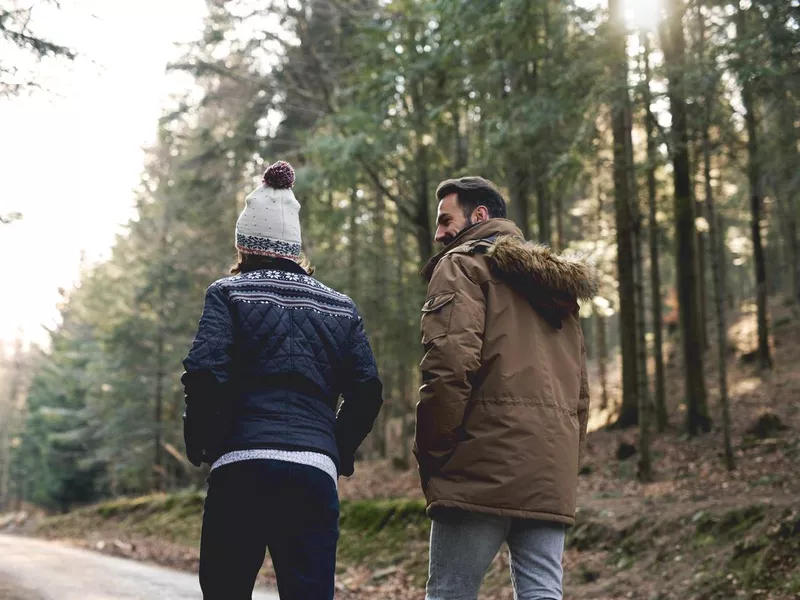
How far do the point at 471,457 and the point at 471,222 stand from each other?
1015 mm

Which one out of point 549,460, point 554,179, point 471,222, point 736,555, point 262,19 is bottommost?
point 736,555

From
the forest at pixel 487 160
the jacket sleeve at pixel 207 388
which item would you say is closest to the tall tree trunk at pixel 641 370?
the forest at pixel 487 160

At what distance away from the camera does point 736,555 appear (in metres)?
7.71

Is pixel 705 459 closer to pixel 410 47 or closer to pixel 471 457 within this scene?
pixel 410 47

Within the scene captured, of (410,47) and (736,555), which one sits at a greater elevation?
(410,47)

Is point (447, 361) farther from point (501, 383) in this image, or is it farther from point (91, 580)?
point (91, 580)

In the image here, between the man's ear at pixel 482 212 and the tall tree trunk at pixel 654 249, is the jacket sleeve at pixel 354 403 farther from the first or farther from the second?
the tall tree trunk at pixel 654 249

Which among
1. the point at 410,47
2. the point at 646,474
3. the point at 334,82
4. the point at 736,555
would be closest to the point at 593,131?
the point at 410,47

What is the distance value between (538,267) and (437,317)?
455mm

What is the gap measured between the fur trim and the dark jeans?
3.59 ft

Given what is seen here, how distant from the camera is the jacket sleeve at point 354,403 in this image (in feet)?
11.2

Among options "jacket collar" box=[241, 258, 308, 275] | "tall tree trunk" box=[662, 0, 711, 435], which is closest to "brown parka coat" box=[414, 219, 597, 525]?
"jacket collar" box=[241, 258, 308, 275]

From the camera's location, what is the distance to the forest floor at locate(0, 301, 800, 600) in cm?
769

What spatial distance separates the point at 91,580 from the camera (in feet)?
33.3
